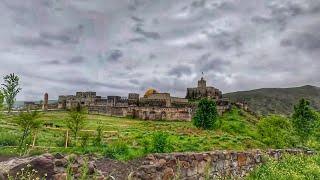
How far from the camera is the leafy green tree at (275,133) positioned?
47.7m

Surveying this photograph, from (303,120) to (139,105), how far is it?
44.8m

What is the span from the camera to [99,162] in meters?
13.8

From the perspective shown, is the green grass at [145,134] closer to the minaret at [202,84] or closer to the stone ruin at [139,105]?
the stone ruin at [139,105]

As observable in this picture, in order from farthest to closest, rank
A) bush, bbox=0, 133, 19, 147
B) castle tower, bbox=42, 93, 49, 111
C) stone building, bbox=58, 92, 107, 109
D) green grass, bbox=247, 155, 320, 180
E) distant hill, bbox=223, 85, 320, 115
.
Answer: distant hill, bbox=223, 85, 320, 115 < stone building, bbox=58, 92, 107, 109 < castle tower, bbox=42, 93, 49, 111 < bush, bbox=0, 133, 19, 147 < green grass, bbox=247, 155, 320, 180

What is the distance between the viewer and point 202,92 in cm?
11631

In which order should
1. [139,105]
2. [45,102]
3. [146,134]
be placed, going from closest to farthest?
[146,134]
[45,102]
[139,105]

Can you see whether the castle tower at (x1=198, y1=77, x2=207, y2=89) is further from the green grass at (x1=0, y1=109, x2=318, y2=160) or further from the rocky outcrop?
the rocky outcrop

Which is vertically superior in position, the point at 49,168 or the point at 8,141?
the point at 49,168

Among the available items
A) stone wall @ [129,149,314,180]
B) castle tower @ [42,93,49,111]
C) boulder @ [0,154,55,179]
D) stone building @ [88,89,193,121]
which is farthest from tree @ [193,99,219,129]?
boulder @ [0,154,55,179]

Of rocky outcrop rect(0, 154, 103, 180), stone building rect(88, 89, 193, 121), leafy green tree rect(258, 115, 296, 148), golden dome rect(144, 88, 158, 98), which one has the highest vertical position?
golden dome rect(144, 88, 158, 98)

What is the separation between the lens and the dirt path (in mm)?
12297

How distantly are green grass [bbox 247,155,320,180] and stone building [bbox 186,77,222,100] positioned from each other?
94.4 meters

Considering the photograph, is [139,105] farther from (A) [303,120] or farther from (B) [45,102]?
(A) [303,120]

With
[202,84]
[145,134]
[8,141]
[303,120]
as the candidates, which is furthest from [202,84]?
[8,141]
